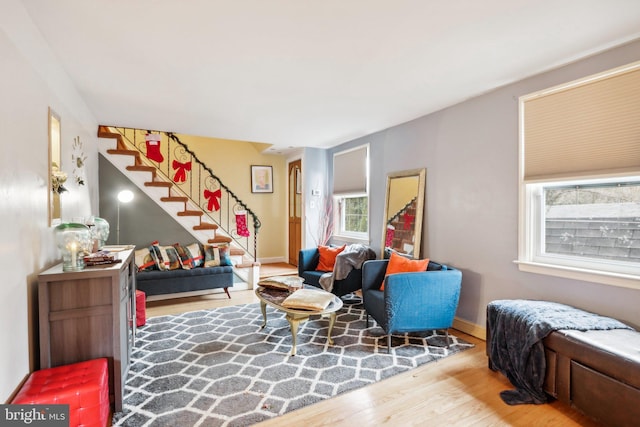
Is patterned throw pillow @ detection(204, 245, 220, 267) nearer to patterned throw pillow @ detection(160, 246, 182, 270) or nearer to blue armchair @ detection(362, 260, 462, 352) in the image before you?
patterned throw pillow @ detection(160, 246, 182, 270)

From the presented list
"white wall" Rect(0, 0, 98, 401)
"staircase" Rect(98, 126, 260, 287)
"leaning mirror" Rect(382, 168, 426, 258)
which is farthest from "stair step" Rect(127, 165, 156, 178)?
"leaning mirror" Rect(382, 168, 426, 258)

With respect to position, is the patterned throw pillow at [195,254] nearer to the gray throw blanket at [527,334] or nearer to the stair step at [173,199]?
the stair step at [173,199]

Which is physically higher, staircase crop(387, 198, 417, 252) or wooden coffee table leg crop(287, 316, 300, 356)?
staircase crop(387, 198, 417, 252)

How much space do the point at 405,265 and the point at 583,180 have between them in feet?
5.62

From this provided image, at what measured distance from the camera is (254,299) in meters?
4.66

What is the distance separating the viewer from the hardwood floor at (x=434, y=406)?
6.63 ft

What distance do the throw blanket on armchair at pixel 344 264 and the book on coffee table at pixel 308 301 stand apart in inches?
37.0

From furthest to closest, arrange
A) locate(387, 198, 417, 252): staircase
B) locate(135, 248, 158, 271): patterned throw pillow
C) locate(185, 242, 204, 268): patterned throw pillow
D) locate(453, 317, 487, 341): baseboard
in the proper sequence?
locate(185, 242, 204, 268): patterned throw pillow, locate(135, 248, 158, 271): patterned throw pillow, locate(387, 198, 417, 252): staircase, locate(453, 317, 487, 341): baseboard

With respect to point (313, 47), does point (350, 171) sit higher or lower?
lower

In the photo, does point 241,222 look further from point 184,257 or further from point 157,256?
point 157,256

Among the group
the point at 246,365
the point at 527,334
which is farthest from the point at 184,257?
the point at 527,334

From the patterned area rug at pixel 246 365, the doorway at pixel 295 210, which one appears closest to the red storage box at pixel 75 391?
the patterned area rug at pixel 246 365

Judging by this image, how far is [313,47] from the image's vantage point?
2301 millimetres

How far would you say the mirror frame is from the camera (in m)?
2.27
